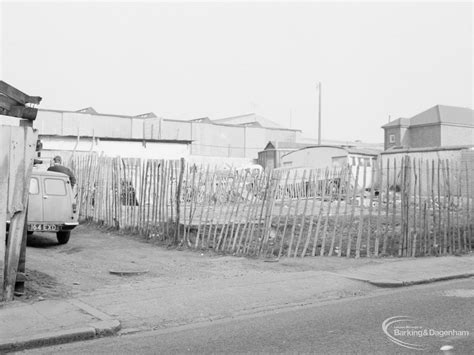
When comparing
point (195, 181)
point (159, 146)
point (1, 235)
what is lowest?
point (1, 235)

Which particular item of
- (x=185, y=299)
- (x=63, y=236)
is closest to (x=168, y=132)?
(x=63, y=236)

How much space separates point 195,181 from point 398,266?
513 cm

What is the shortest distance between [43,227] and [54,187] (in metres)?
0.96

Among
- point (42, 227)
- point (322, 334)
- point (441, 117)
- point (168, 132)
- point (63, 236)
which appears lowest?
point (322, 334)

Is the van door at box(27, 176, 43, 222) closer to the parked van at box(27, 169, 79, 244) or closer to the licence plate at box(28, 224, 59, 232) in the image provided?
the parked van at box(27, 169, 79, 244)

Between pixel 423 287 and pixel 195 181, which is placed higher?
pixel 195 181

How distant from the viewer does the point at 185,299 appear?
7520mm

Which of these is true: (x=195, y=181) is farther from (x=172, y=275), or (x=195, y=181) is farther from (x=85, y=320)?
(x=85, y=320)

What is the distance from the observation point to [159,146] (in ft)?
110

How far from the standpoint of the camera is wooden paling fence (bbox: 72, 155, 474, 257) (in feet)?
36.7

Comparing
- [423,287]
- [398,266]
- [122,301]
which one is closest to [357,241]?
[398,266]
